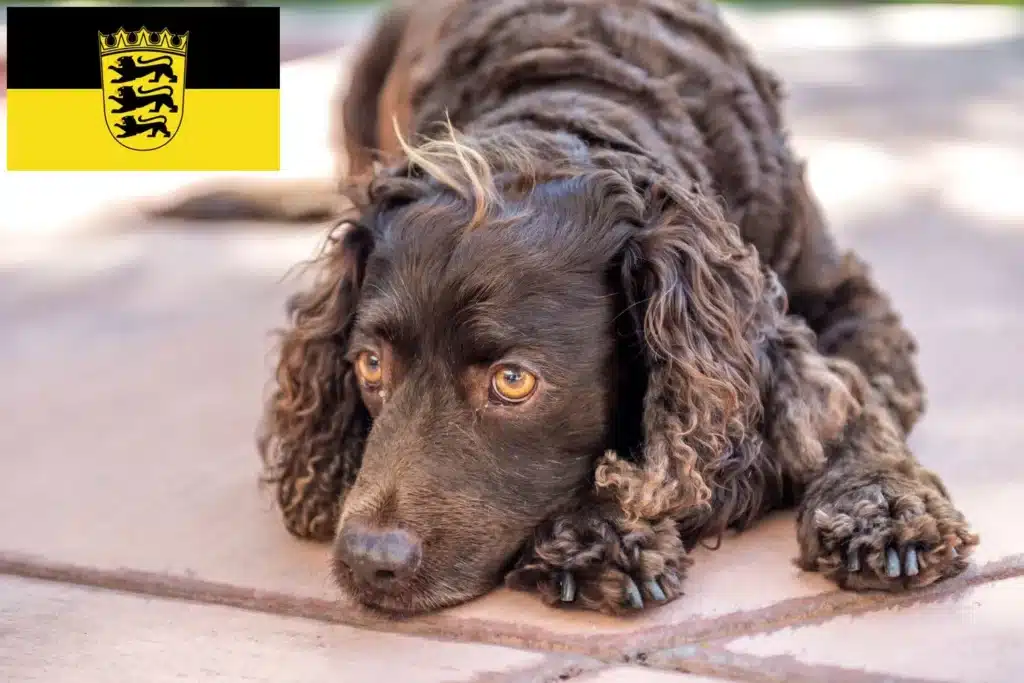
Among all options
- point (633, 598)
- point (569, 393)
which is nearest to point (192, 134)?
point (569, 393)

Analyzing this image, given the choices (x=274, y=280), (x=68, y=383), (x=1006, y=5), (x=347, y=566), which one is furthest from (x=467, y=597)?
(x=1006, y=5)

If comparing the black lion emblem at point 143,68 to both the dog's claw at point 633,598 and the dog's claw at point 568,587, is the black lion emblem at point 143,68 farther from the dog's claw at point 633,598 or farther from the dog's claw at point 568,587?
the dog's claw at point 633,598

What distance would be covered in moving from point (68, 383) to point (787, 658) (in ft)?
8.70

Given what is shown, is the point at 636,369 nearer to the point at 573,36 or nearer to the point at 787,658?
the point at 787,658

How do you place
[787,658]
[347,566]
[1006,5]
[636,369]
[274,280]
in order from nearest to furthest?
[787,658] → [347,566] → [636,369] → [274,280] → [1006,5]

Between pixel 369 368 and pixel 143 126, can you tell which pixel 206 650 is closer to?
pixel 369 368

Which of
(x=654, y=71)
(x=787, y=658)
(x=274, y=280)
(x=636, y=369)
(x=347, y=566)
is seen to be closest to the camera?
(x=787, y=658)

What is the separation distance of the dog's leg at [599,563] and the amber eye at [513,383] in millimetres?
283

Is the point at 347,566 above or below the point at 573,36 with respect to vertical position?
below

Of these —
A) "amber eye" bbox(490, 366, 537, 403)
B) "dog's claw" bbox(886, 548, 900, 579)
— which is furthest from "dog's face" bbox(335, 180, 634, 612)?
A: "dog's claw" bbox(886, 548, 900, 579)

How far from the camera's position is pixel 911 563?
8.49 feet

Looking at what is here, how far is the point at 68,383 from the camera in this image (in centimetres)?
413

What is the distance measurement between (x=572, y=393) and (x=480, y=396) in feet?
0.63

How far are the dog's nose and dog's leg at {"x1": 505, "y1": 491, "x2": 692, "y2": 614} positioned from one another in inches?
10.2
